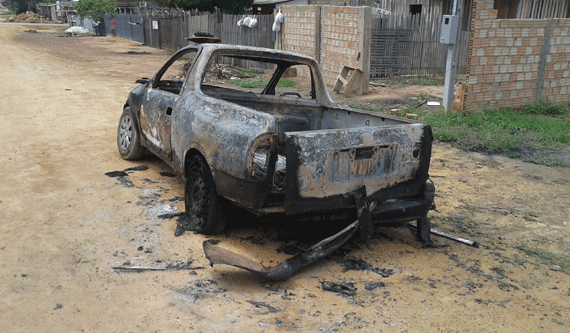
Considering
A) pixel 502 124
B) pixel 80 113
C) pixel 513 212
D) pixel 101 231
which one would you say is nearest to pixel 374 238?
pixel 513 212

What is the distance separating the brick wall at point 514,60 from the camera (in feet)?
34.1

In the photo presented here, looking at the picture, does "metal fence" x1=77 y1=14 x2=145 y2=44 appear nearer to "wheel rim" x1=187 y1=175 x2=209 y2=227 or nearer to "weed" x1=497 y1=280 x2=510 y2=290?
"wheel rim" x1=187 y1=175 x2=209 y2=227

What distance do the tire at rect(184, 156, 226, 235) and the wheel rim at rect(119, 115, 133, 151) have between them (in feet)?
7.70

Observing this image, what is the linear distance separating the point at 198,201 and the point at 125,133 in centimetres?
Result: 280

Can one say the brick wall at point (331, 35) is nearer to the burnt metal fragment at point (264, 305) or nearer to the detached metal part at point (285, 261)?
the detached metal part at point (285, 261)

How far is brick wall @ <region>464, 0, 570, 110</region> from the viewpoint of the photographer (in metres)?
10.4

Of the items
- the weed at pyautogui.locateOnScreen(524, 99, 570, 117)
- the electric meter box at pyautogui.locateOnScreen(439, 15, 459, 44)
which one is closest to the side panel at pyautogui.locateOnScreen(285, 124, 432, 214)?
the electric meter box at pyautogui.locateOnScreen(439, 15, 459, 44)

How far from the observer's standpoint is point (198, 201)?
4934 millimetres

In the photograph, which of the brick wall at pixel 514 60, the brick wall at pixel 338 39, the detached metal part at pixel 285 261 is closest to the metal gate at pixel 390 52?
the brick wall at pixel 338 39

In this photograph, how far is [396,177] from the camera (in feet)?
15.0

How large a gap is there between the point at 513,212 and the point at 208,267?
3585 millimetres

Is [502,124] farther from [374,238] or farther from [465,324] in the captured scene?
[465,324]

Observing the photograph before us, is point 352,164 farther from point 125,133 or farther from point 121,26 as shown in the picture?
point 121,26

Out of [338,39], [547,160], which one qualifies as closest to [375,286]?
[547,160]
